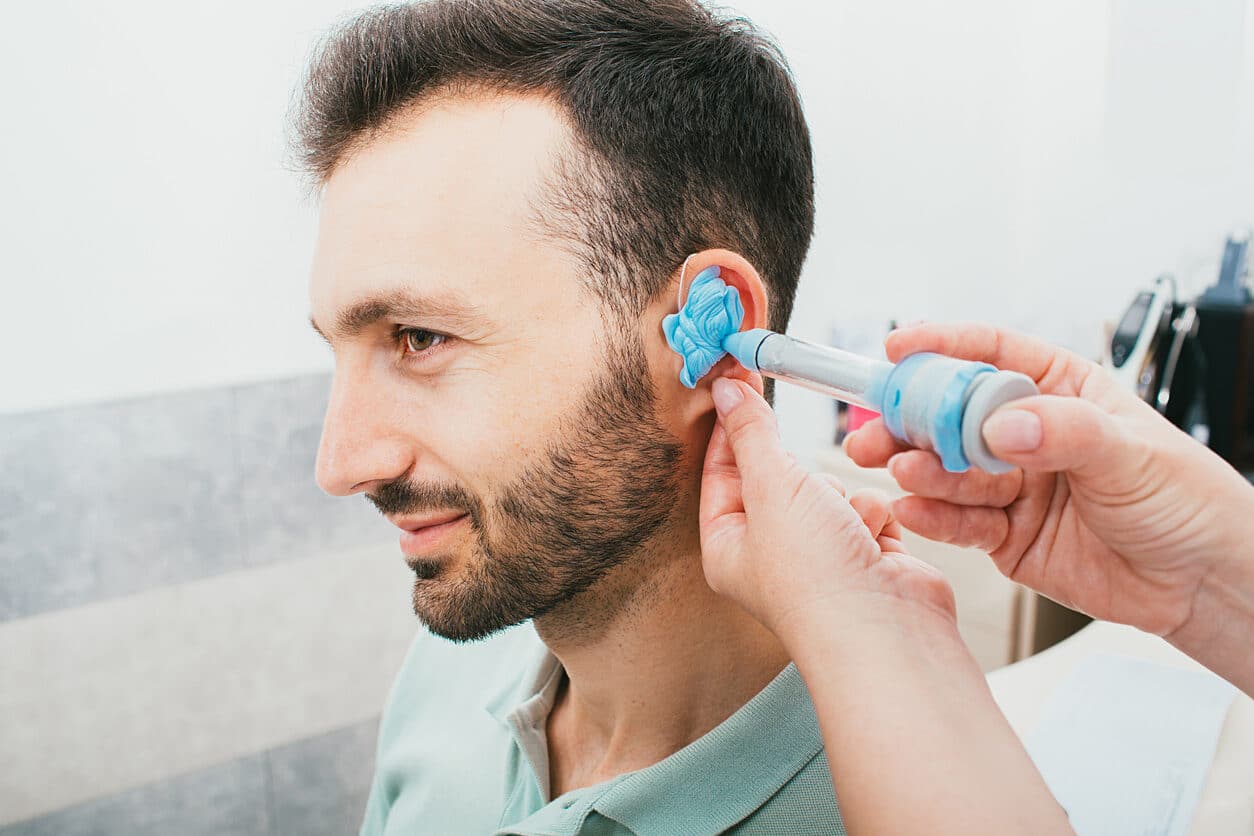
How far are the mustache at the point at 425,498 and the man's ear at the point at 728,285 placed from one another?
0.70 feet

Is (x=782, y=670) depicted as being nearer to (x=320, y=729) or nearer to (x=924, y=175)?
(x=320, y=729)

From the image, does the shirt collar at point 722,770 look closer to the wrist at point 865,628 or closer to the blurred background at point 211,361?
the wrist at point 865,628

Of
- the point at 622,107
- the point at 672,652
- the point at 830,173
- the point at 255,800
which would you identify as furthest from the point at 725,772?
the point at 830,173

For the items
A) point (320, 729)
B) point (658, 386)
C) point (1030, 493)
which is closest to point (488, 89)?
point (658, 386)

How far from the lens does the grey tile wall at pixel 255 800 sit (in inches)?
75.7

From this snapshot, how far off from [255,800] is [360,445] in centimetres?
147

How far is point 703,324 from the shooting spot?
89cm

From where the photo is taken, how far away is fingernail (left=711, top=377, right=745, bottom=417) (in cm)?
89

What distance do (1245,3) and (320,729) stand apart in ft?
8.93

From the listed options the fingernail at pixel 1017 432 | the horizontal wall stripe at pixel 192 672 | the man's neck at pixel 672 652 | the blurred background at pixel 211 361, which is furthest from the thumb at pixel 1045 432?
the horizontal wall stripe at pixel 192 672

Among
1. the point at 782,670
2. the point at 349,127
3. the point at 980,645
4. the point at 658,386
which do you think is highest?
the point at 349,127

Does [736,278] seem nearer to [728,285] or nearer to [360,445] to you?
[728,285]

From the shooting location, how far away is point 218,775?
79.7 inches

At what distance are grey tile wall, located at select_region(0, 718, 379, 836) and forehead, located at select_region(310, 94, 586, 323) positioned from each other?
1.47 metres
